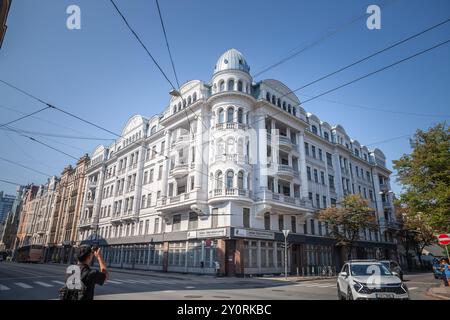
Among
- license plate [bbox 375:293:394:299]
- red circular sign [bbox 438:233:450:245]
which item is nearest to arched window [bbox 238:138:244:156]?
red circular sign [bbox 438:233:450:245]

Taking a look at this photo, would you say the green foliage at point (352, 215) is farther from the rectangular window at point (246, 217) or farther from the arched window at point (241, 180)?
the arched window at point (241, 180)

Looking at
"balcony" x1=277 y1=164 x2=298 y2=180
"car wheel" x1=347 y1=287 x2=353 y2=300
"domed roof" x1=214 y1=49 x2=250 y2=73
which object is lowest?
"car wheel" x1=347 y1=287 x2=353 y2=300

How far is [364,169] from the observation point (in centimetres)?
5088

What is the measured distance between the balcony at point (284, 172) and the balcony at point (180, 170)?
1032 cm

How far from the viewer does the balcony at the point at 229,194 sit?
27.0 metres

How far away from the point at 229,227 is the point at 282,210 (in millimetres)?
7798

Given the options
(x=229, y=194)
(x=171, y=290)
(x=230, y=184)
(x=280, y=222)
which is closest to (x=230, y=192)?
(x=229, y=194)

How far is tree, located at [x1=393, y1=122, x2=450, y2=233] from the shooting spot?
19.8 metres

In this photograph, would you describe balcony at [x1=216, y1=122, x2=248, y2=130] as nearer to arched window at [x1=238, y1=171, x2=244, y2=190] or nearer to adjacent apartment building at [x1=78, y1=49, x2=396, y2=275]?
adjacent apartment building at [x1=78, y1=49, x2=396, y2=275]

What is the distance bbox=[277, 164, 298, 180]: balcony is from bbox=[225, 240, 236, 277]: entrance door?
30.5 ft

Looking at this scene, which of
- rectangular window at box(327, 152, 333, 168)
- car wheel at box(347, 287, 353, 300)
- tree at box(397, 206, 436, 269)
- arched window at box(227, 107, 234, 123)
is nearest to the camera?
car wheel at box(347, 287, 353, 300)

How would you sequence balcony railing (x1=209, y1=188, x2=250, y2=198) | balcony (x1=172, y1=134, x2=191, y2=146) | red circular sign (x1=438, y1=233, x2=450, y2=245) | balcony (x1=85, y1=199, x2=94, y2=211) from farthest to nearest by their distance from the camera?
balcony (x1=85, y1=199, x2=94, y2=211) < balcony (x1=172, y1=134, x2=191, y2=146) < balcony railing (x1=209, y1=188, x2=250, y2=198) < red circular sign (x1=438, y1=233, x2=450, y2=245)
